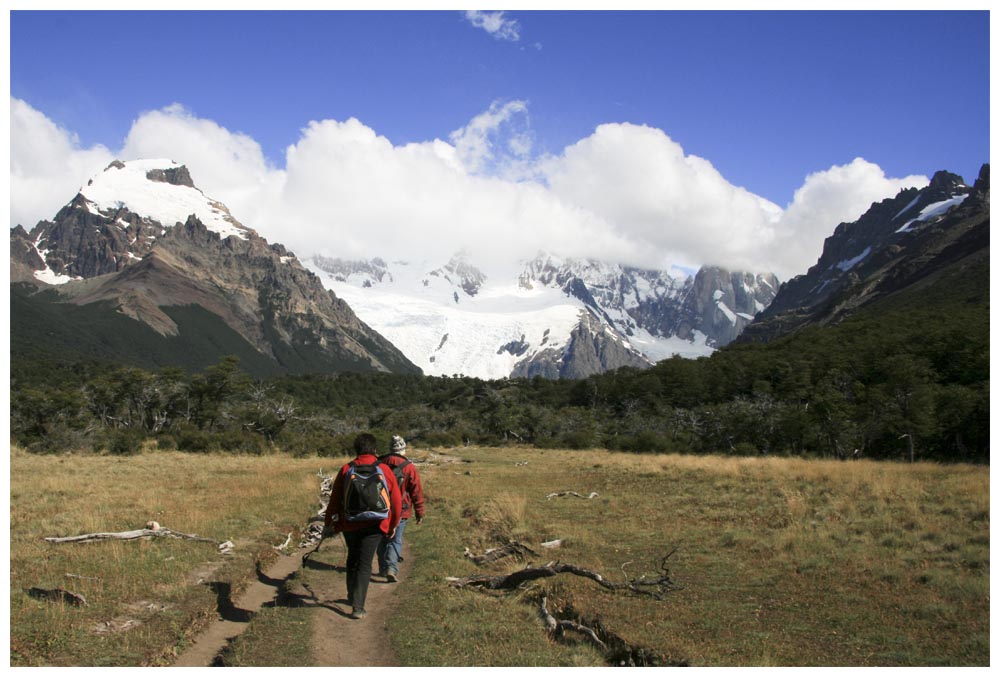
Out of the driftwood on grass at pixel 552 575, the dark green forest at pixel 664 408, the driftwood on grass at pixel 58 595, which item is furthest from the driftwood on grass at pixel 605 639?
the dark green forest at pixel 664 408

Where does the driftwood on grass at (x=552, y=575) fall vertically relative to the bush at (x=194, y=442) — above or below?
above

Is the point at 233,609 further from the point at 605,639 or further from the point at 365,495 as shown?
the point at 605,639

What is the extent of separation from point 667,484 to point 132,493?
738 inches

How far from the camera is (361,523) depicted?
30.4 ft

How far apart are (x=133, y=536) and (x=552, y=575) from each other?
30.0 feet

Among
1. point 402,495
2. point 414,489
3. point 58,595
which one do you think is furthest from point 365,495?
point 58,595

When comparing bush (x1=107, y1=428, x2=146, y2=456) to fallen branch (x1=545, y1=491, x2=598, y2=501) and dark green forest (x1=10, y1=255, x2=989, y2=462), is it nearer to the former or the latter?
dark green forest (x1=10, y1=255, x2=989, y2=462)

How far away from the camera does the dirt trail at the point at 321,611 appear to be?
789cm

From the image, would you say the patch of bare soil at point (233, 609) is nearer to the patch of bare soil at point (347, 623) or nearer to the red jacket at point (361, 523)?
the patch of bare soil at point (347, 623)

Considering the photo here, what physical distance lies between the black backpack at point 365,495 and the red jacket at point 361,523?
10cm

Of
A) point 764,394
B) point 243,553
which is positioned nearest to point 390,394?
point 764,394

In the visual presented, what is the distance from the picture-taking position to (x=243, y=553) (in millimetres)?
13156

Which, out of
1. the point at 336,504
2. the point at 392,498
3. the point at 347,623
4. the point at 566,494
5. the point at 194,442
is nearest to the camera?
the point at 347,623

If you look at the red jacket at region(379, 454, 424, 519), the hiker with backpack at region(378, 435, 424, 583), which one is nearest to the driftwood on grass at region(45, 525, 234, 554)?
the hiker with backpack at region(378, 435, 424, 583)
